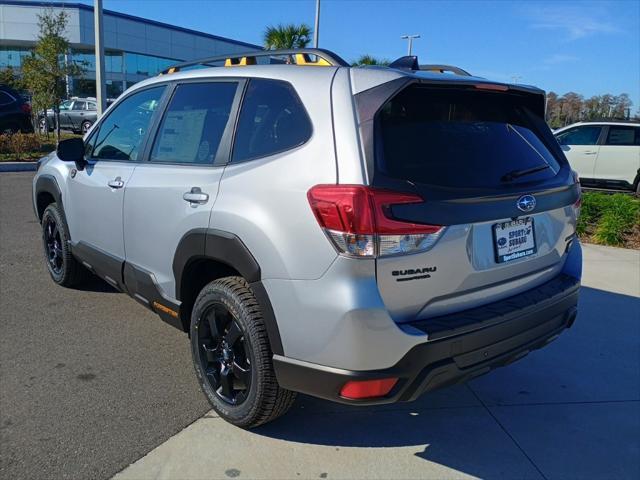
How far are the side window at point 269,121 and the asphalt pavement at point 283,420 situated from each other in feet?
4.99

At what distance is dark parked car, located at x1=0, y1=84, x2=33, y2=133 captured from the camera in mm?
16547

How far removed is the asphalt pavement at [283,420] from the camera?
270 centimetres

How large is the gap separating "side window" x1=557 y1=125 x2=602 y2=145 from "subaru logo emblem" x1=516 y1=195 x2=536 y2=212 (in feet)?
38.9

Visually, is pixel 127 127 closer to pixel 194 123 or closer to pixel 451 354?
pixel 194 123

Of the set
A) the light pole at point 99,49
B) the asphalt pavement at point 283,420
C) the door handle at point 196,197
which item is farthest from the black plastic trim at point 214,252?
the light pole at point 99,49

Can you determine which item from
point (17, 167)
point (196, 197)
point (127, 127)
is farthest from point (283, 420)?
point (17, 167)

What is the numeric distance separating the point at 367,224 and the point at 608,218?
6.91 metres

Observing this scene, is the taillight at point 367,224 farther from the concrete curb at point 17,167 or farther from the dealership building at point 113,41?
the dealership building at point 113,41

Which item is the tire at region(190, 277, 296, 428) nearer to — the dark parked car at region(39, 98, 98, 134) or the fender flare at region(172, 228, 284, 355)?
the fender flare at region(172, 228, 284, 355)

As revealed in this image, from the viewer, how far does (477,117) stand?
9.14 feet

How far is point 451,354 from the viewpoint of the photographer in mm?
2385

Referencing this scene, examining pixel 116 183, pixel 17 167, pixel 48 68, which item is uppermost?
pixel 48 68

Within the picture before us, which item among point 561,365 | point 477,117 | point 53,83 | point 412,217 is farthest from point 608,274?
point 53,83

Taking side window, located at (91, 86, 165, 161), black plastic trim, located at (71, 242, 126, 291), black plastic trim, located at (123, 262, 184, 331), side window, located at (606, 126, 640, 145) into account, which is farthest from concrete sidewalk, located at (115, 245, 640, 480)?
side window, located at (606, 126, 640, 145)
